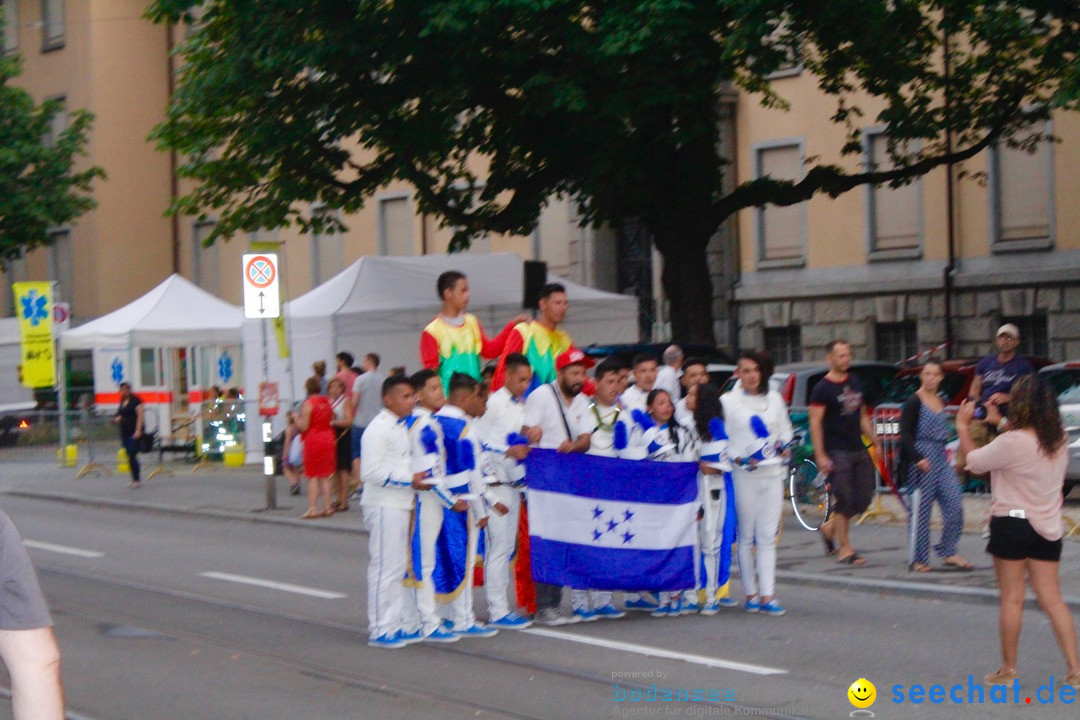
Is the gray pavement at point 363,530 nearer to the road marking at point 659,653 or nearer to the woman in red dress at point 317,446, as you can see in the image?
the woman in red dress at point 317,446

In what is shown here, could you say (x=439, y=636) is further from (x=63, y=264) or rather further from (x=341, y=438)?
(x=63, y=264)

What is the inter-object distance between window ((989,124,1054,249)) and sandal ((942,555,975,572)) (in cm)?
1467

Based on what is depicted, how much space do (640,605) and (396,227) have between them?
2664cm

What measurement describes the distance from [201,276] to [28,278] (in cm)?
629

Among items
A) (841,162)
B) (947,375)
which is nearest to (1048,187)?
(841,162)

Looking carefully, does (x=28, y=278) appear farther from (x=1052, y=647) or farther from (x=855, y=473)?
(x=1052, y=647)

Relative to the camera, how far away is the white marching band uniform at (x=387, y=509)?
9.17 m

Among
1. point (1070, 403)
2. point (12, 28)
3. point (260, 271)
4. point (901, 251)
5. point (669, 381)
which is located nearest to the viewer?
point (669, 381)

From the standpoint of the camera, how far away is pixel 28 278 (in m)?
46.2

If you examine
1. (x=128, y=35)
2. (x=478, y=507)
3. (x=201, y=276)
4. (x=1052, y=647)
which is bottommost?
(x=1052, y=647)

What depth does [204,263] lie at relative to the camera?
1706 inches

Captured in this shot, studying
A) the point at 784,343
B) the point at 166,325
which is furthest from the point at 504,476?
the point at 784,343

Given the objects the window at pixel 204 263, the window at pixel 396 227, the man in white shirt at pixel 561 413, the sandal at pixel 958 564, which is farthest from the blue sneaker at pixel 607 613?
the window at pixel 204 263

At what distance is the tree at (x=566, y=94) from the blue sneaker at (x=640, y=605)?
8.72 m
